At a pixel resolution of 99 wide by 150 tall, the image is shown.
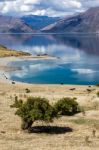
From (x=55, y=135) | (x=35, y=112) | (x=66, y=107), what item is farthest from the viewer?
(x=66, y=107)

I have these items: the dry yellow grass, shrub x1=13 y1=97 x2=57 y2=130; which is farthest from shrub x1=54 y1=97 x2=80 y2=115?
shrub x1=13 y1=97 x2=57 y2=130

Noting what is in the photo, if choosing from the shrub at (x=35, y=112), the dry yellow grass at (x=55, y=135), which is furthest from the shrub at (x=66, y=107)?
the shrub at (x=35, y=112)

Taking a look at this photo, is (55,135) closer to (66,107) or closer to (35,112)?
(35,112)

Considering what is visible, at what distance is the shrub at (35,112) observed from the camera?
3259 centimetres

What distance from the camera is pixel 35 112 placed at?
3259 cm

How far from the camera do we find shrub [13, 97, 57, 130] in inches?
1283

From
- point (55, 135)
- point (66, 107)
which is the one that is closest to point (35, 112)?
point (55, 135)

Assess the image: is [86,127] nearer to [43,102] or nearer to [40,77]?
[43,102]

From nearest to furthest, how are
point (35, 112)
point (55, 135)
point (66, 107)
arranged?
point (55, 135) → point (35, 112) → point (66, 107)

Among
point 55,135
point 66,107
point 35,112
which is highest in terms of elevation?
point 35,112

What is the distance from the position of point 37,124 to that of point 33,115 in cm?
336

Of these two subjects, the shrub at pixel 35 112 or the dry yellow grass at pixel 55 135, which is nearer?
the dry yellow grass at pixel 55 135

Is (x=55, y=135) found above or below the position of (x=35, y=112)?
below

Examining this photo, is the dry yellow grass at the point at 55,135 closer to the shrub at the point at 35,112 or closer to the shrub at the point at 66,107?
the shrub at the point at 35,112
